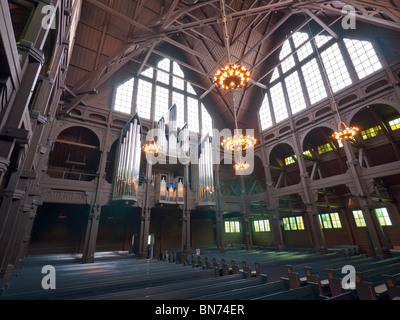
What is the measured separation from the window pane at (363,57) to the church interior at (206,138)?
6 cm

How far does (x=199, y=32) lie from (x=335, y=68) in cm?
1031

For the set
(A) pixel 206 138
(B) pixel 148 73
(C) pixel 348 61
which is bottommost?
(A) pixel 206 138

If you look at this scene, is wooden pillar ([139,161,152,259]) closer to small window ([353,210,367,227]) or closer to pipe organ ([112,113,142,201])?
pipe organ ([112,113,142,201])

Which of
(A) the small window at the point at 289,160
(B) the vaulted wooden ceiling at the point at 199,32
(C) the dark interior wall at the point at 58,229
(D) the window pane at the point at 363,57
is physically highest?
(B) the vaulted wooden ceiling at the point at 199,32

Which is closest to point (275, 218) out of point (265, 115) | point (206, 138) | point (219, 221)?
point (219, 221)

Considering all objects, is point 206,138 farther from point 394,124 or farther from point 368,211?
point 394,124

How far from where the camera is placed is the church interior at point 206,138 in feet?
29.7

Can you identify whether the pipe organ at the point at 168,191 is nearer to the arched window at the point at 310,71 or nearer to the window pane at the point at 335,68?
the arched window at the point at 310,71

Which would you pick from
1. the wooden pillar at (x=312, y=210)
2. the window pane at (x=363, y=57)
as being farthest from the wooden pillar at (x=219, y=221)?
the window pane at (x=363, y=57)

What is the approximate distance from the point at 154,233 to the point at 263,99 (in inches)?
617

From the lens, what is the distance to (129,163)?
42.1 ft

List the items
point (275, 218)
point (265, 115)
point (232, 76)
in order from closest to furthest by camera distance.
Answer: point (232, 76) → point (275, 218) → point (265, 115)

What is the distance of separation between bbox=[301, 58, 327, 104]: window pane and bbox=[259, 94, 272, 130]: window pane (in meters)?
3.58

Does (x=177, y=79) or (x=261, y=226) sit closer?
(x=177, y=79)
